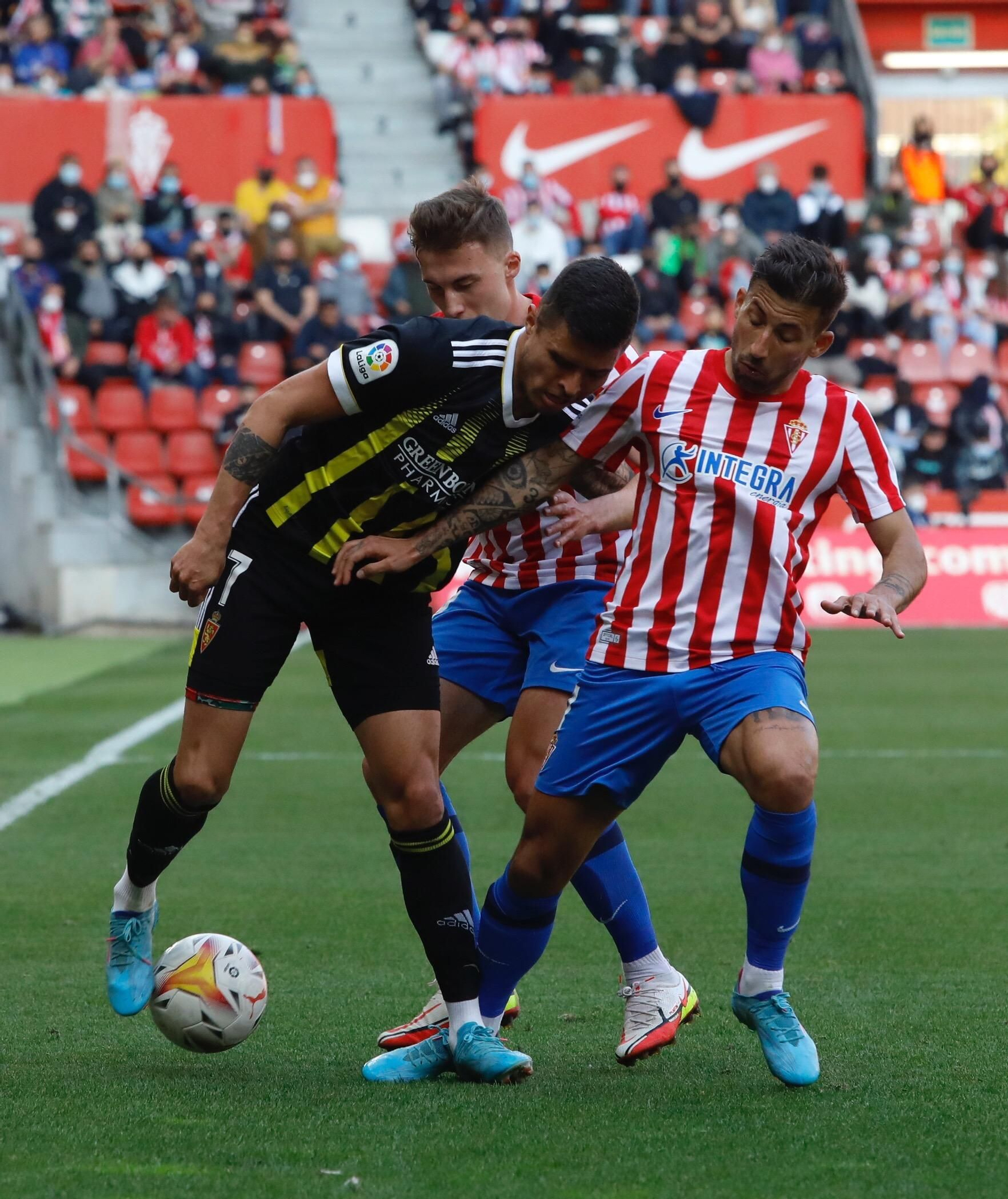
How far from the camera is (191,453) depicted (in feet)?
63.2

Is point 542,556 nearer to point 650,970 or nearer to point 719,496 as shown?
point 719,496

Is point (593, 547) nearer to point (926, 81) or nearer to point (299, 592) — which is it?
point (299, 592)

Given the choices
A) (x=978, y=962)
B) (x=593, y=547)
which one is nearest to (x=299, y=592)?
(x=593, y=547)

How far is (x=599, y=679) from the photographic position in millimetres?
4184

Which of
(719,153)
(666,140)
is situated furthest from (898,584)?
(719,153)

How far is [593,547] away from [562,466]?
29.1 inches

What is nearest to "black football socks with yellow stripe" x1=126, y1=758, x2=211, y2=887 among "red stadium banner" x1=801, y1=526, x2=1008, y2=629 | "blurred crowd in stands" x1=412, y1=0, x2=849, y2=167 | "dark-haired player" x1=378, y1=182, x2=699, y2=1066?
"dark-haired player" x1=378, y1=182, x2=699, y2=1066

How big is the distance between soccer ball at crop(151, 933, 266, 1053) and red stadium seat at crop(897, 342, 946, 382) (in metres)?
18.3

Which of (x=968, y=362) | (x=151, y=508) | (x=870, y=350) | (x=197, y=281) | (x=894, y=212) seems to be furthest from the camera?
(x=894, y=212)

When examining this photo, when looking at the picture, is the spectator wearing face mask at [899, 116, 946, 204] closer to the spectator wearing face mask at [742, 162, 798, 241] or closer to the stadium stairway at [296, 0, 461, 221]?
the spectator wearing face mask at [742, 162, 798, 241]

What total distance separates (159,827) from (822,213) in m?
19.2

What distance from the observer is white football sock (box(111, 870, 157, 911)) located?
14.7ft

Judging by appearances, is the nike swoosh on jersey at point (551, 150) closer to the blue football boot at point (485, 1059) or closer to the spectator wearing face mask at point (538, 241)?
the spectator wearing face mask at point (538, 241)

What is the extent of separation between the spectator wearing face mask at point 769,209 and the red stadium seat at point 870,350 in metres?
1.82
